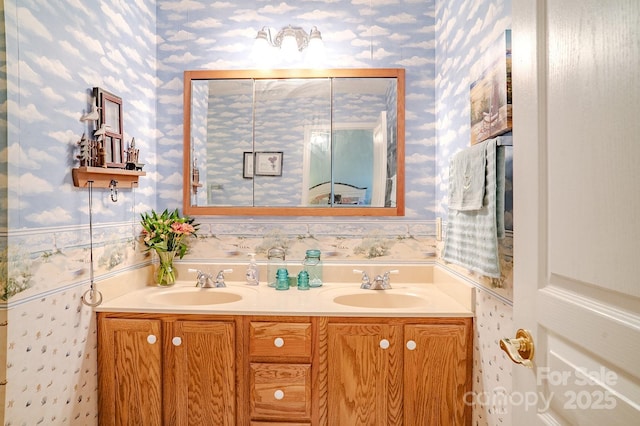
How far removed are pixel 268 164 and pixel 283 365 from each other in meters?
1.06

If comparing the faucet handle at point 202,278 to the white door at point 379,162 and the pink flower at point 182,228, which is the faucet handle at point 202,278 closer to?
the pink flower at point 182,228

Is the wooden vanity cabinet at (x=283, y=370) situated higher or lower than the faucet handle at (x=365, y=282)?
lower

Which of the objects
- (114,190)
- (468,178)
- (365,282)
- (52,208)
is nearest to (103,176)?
(114,190)

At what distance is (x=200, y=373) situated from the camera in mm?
1603

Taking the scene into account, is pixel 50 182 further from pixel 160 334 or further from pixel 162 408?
pixel 162 408

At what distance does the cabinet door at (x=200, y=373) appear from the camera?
5.24ft

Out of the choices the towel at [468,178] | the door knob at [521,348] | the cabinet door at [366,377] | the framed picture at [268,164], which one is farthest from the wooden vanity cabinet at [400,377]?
the framed picture at [268,164]

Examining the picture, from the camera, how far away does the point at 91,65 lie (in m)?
1.61

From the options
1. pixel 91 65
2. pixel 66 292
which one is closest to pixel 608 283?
pixel 66 292

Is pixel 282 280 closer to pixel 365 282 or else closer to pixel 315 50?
pixel 365 282

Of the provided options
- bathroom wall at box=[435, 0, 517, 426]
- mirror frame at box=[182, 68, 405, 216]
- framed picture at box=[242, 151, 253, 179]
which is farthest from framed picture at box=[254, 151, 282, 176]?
bathroom wall at box=[435, 0, 517, 426]

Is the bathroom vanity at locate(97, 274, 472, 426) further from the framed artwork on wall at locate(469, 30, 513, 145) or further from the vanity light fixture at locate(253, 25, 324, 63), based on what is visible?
the vanity light fixture at locate(253, 25, 324, 63)

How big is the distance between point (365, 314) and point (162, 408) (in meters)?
0.95

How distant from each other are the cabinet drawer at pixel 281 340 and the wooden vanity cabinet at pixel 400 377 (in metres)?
0.16
